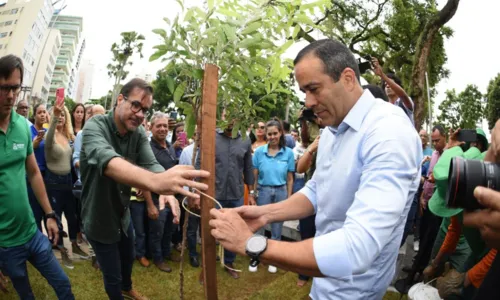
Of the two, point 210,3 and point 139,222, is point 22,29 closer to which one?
point 139,222

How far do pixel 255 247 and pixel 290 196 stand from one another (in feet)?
6.32

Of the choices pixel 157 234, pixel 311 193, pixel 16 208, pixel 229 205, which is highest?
pixel 311 193

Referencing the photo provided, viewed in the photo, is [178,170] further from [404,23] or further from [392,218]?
[404,23]

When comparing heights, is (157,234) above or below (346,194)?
below

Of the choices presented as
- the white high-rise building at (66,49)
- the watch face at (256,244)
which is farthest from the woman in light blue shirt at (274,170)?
the white high-rise building at (66,49)

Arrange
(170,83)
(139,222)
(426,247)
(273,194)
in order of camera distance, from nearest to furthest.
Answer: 1. (170,83)
2. (426,247)
3. (139,222)
4. (273,194)

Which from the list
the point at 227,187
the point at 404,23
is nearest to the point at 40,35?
the point at 404,23

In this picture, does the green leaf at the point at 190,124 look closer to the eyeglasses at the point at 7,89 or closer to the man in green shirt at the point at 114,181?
the man in green shirt at the point at 114,181

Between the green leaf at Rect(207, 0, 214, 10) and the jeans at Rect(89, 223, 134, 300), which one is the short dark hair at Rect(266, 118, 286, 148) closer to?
the jeans at Rect(89, 223, 134, 300)

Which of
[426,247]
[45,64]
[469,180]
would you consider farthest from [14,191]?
[45,64]

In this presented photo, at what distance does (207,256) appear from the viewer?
1.74 metres

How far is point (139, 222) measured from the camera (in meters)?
5.38

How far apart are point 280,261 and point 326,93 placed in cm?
82

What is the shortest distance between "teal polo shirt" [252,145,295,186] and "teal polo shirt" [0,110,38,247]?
3698 millimetres
